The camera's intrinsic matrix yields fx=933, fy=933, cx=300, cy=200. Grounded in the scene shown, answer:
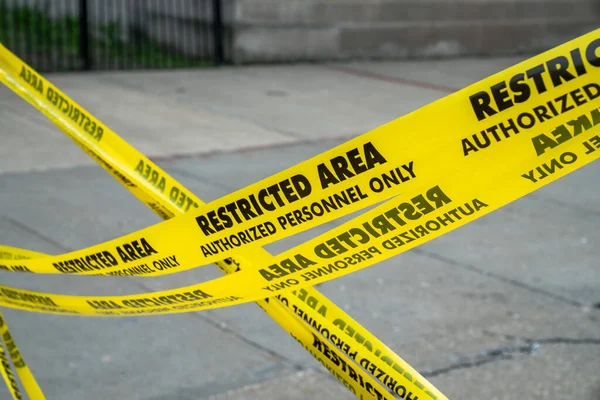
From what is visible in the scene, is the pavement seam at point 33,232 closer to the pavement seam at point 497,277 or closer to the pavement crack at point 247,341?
the pavement crack at point 247,341

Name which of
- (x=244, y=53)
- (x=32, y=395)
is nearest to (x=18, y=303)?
(x=32, y=395)

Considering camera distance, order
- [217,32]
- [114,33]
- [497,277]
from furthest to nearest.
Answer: [114,33] < [217,32] < [497,277]

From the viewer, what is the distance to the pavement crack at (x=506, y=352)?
13.4ft

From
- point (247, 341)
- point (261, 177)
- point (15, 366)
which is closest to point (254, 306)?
point (247, 341)

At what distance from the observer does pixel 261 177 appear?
7086 mm

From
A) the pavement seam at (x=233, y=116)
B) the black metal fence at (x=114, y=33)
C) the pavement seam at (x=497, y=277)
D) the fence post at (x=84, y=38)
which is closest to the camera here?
the pavement seam at (x=497, y=277)

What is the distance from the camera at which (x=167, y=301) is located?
217cm

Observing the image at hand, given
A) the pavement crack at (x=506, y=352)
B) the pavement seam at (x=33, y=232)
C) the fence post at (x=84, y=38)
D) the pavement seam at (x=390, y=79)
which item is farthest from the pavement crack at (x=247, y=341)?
the pavement seam at (x=390, y=79)

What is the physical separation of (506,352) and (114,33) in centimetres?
988

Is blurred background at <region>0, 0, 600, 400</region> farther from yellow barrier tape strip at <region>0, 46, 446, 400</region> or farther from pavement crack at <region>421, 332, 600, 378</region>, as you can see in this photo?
yellow barrier tape strip at <region>0, 46, 446, 400</region>

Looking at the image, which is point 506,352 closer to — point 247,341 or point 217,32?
point 247,341

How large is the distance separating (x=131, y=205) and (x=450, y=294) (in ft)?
7.49

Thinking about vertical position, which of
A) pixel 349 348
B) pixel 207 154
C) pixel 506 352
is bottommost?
pixel 207 154

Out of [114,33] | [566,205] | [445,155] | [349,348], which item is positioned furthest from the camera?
[114,33]
